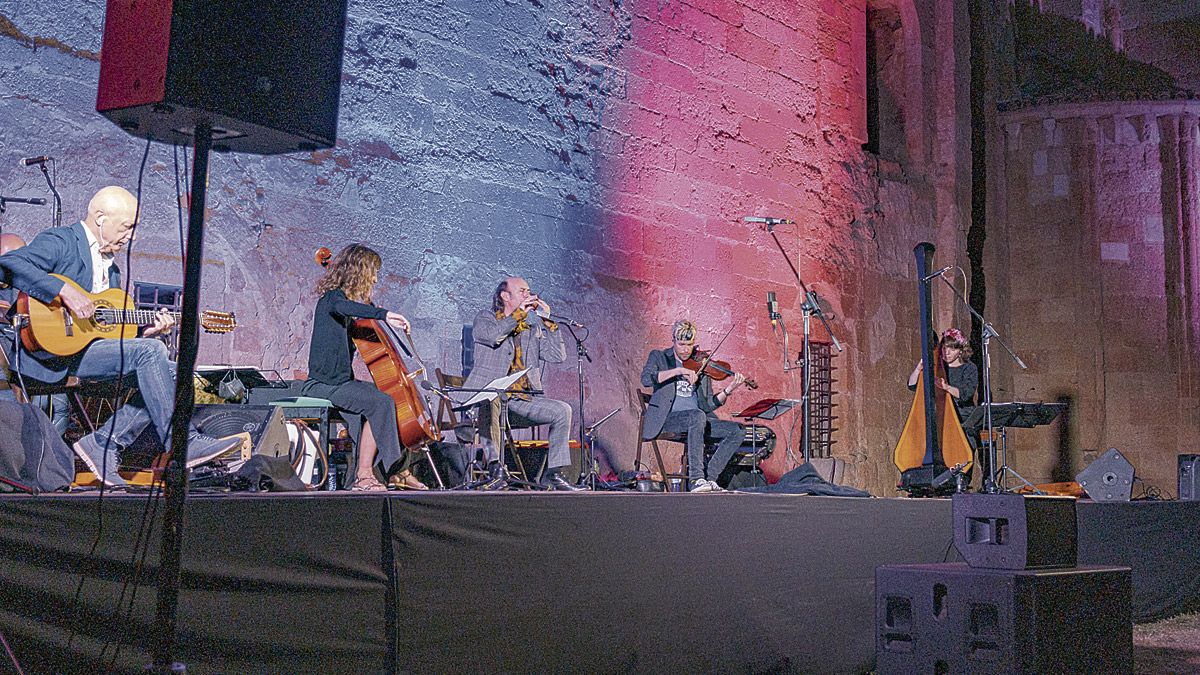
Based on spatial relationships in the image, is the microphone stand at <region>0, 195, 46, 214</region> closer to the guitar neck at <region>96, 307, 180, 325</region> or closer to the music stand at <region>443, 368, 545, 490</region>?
the guitar neck at <region>96, 307, 180, 325</region>

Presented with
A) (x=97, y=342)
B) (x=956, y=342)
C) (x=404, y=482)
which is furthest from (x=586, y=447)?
(x=97, y=342)

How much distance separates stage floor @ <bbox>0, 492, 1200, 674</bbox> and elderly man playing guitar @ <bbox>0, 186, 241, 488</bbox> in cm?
104

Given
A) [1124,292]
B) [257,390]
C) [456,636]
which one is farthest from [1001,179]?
[456,636]

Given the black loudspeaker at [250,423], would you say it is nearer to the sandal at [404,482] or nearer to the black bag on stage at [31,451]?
the sandal at [404,482]

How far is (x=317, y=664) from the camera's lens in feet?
11.3

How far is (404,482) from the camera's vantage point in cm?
593

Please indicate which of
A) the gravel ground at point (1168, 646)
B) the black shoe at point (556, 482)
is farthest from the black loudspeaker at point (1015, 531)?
the black shoe at point (556, 482)

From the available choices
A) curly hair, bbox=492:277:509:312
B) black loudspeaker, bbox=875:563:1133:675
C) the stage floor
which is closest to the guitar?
the stage floor

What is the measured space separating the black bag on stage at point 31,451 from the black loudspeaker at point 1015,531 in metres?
3.24

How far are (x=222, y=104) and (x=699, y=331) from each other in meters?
7.18

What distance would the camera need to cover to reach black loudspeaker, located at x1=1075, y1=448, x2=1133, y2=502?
8.65m

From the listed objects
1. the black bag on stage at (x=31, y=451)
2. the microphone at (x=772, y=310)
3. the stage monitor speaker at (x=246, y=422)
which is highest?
the microphone at (x=772, y=310)

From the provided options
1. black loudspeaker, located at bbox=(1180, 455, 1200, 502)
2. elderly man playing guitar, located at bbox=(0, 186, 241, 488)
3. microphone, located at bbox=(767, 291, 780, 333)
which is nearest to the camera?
elderly man playing guitar, located at bbox=(0, 186, 241, 488)

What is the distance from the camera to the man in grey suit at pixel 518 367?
695 cm
